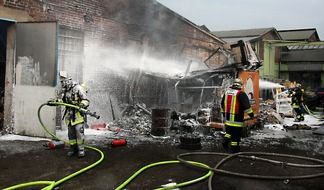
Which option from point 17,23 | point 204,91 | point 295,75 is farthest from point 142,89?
point 295,75

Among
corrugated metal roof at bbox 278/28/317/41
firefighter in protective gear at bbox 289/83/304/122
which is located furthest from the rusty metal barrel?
corrugated metal roof at bbox 278/28/317/41

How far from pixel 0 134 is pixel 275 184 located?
22.7 ft

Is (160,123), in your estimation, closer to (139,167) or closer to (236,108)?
(236,108)

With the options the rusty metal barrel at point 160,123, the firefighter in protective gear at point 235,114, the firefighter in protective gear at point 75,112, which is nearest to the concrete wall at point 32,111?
the firefighter in protective gear at point 75,112

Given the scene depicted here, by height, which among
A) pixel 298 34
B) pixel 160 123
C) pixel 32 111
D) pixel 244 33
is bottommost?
pixel 160 123

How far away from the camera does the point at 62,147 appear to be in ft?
20.3

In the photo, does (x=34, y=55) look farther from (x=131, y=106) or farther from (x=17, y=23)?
(x=131, y=106)

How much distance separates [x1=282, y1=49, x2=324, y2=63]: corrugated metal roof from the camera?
28.1m

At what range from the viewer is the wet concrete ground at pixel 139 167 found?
160 inches

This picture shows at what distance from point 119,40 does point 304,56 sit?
25.1 m

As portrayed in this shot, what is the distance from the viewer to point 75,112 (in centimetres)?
548

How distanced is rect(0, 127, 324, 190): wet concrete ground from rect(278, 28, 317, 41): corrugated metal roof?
2801 cm

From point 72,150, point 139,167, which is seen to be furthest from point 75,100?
point 139,167

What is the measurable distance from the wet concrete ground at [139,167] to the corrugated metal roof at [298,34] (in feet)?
91.9
